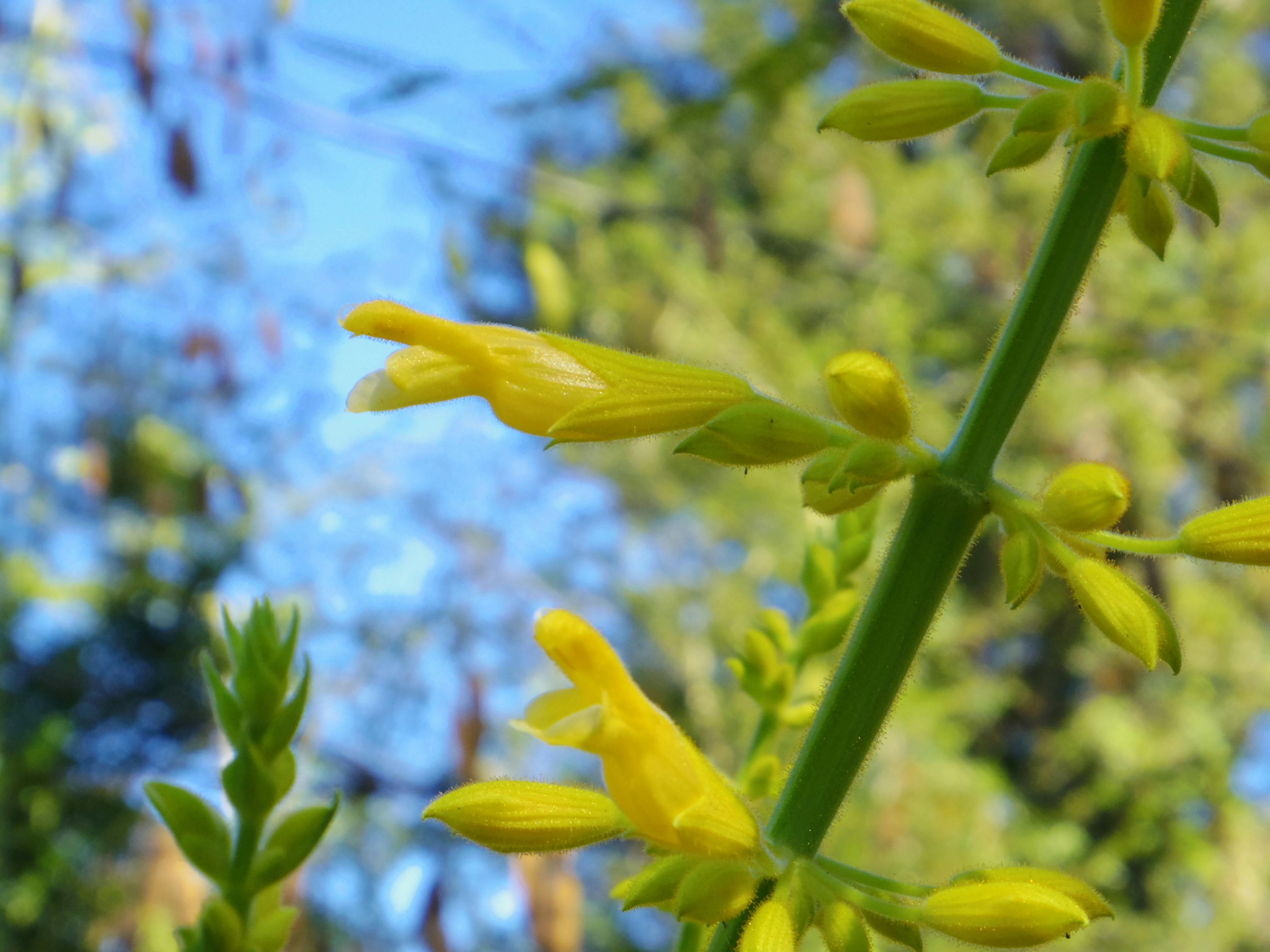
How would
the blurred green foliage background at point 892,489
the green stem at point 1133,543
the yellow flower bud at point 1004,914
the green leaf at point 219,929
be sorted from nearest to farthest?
1. the green leaf at point 219,929
2. the yellow flower bud at point 1004,914
3. the green stem at point 1133,543
4. the blurred green foliage background at point 892,489

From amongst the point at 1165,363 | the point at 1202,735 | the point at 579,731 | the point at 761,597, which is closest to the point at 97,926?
the point at 761,597

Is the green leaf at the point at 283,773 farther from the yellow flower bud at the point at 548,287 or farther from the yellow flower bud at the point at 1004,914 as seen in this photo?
the yellow flower bud at the point at 548,287

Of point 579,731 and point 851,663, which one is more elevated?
point 851,663

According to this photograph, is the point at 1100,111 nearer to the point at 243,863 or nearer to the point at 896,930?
the point at 896,930

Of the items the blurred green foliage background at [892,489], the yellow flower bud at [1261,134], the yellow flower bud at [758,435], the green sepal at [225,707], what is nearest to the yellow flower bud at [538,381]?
the yellow flower bud at [758,435]

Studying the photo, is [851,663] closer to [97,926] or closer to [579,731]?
[579,731]

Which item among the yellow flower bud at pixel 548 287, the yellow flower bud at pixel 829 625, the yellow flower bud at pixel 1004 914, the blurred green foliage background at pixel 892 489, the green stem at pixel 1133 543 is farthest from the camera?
the blurred green foliage background at pixel 892 489

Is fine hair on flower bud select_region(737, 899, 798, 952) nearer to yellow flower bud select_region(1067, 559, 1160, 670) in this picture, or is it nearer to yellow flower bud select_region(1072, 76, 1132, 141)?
yellow flower bud select_region(1067, 559, 1160, 670)
